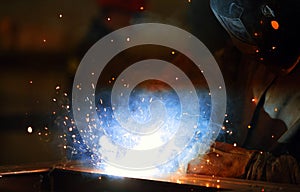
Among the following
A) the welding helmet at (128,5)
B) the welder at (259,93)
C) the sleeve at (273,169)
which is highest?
the welding helmet at (128,5)

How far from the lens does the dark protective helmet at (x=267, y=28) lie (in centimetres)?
158

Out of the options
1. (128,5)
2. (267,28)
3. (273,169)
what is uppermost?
(128,5)

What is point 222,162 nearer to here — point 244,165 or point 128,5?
point 244,165

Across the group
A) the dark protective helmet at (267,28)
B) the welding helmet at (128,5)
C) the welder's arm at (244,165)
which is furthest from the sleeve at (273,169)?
the welding helmet at (128,5)

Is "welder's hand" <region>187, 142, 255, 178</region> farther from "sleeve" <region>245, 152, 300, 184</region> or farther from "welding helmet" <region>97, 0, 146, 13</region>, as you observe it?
"welding helmet" <region>97, 0, 146, 13</region>

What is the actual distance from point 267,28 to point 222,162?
53 cm

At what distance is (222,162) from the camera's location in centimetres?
175

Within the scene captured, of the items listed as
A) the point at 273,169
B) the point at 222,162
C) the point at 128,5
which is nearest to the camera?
the point at 273,169

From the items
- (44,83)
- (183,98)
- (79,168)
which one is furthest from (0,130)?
(183,98)

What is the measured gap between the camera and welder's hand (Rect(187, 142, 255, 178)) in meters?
1.71

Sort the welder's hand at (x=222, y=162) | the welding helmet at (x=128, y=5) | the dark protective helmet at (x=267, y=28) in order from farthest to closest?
the welding helmet at (x=128, y=5) < the welder's hand at (x=222, y=162) < the dark protective helmet at (x=267, y=28)

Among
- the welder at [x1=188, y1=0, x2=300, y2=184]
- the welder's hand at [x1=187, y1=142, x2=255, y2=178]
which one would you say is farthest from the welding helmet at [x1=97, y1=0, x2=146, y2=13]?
the welder's hand at [x1=187, y1=142, x2=255, y2=178]

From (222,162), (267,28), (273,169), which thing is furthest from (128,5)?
(273,169)

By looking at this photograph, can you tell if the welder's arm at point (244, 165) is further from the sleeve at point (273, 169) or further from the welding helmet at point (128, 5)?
the welding helmet at point (128, 5)
